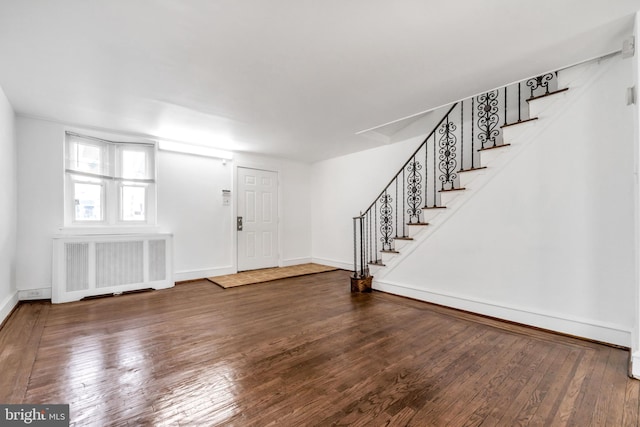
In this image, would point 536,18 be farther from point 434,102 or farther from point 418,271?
point 418,271

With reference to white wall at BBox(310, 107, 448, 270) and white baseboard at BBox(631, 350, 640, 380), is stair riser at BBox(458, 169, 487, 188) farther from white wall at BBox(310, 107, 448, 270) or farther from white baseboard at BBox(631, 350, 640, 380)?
white baseboard at BBox(631, 350, 640, 380)

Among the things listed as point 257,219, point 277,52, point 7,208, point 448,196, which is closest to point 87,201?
point 7,208

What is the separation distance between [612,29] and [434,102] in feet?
5.30

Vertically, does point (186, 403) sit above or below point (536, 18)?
below

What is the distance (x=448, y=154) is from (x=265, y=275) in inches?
161

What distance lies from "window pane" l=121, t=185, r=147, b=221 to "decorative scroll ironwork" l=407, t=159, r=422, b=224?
483 cm

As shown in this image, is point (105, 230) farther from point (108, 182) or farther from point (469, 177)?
point (469, 177)

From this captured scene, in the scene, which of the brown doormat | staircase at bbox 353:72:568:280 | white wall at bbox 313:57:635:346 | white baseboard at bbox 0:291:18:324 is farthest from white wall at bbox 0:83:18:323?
white wall at bbox 313:57:635:346

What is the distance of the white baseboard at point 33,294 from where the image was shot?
12.2ft

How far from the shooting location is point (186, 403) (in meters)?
1.68

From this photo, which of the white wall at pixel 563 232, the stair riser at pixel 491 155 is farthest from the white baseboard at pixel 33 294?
the stair riser at pixel 491 155

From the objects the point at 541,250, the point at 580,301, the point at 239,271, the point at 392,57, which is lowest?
the point at 239,271

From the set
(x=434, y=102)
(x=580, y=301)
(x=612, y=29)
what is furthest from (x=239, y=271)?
(x=612, y=29)

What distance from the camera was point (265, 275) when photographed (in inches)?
215
